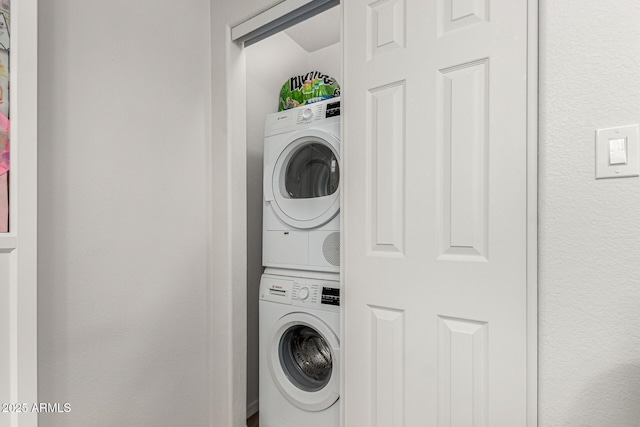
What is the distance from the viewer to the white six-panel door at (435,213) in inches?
39.4

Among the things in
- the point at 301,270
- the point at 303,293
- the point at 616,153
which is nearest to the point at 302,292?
the point at 303,293

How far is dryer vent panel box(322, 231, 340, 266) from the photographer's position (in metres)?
1.65

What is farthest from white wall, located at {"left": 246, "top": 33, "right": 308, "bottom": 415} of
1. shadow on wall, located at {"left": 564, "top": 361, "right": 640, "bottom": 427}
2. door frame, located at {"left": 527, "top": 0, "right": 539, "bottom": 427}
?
shadow on wall, located at {"left": 564, "top": 361, "right": 640, "bottom": 427}

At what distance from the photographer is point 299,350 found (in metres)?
1.86

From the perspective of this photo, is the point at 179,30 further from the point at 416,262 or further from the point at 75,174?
the point at 416,262

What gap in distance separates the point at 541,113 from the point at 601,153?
18 centimetres

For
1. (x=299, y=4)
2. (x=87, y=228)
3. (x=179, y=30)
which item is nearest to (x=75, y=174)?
(x=87, y=228)

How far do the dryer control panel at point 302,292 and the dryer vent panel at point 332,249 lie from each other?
10cm

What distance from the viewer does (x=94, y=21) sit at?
1.45 meters

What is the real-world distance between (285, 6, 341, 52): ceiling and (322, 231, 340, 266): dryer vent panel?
1.58 m

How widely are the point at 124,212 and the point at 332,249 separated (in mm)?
930

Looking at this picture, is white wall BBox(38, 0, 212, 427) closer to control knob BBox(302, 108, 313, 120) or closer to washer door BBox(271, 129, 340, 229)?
washer door BBox(271, 129, 340, 229)

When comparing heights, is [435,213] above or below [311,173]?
below

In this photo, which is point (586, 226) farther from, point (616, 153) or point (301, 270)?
point (301, 270)
